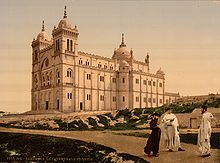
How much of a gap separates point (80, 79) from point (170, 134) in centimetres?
4927

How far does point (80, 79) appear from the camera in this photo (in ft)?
218

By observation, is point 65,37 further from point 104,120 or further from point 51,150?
point 51,150

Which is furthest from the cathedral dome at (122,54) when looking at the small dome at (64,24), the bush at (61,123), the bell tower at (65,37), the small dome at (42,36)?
the bush at (61,123)

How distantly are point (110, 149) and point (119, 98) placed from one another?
2261 inches

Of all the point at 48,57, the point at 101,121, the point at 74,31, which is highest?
the point at 74,31

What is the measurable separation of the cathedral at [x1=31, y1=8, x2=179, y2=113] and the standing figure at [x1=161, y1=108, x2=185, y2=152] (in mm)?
44615

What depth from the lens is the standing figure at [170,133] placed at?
1802 cm

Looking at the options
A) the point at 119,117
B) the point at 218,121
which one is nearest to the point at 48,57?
the point at 119,117

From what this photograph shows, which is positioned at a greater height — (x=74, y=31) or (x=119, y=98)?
(x=74, y=31)

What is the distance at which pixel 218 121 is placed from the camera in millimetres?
33375

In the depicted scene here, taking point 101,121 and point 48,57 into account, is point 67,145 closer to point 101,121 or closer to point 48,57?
point 101,121

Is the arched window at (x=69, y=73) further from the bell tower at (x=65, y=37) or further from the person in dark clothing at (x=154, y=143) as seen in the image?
the person in dark clothing at (x=154, y=143)

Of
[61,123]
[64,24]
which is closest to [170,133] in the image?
[61,123]

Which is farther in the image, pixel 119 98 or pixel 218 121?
pixel 119 98
